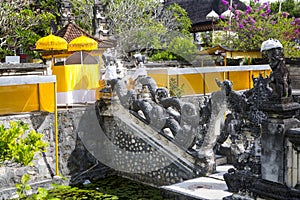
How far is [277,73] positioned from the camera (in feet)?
19.6

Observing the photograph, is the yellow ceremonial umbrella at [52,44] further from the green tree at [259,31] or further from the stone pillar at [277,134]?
the green tree at [259,31]

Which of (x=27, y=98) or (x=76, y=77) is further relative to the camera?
(x=76, y=77)

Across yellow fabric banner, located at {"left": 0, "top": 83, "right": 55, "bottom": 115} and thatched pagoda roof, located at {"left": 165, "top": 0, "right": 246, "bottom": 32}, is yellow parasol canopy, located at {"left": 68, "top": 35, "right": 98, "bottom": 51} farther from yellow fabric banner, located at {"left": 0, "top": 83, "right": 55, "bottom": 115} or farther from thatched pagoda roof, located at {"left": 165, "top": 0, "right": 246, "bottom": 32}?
thatched pagoda roof, located at {"left": 165, "top": 0, "right": 246, "bottom": 32}

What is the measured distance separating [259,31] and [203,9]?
638 inches

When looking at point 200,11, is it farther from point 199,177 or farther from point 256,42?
point 199,177

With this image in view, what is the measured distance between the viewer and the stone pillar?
5.82 meters

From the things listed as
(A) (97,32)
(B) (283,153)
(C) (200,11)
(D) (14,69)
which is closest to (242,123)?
(B) (283,153)

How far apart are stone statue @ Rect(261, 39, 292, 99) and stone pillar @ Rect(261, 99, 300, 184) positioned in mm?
138

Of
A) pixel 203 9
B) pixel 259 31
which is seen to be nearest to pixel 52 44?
Result: pixel 259 31

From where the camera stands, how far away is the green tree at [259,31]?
779 inches

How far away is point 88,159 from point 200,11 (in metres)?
26.5

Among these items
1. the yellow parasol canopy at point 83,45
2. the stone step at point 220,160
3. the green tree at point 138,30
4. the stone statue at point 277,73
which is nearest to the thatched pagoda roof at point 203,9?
the green tree at point 138,30

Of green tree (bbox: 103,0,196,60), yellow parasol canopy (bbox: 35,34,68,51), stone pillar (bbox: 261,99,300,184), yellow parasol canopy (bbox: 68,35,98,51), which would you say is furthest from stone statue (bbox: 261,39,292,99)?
green tree (bbox: 103,0,196,60)

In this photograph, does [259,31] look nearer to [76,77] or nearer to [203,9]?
[76,77]
